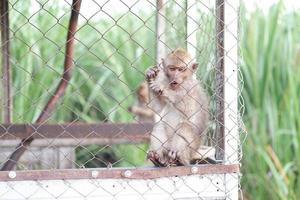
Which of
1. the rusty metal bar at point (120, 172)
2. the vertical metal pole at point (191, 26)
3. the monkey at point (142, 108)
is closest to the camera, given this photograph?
the rusty metal bar at point (120, 172)

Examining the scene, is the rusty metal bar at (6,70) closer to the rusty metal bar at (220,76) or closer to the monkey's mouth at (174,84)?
the monkey's mouth at (174,84)

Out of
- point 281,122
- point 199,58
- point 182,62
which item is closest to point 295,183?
point 281,122

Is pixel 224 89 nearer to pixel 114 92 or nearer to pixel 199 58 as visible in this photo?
pixel 199 58

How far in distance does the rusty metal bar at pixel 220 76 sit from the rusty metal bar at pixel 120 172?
0.36 feet

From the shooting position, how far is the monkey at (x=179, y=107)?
359cm

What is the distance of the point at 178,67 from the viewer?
3.74 m

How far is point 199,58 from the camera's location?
13.5ft

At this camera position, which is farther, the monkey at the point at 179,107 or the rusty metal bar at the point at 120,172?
the monkey at the point at 179,107

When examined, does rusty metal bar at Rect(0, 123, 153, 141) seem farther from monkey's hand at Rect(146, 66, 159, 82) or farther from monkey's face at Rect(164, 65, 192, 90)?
monkey's hand at Rect(146, 66, 159, 82)

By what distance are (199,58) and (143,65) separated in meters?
3.38

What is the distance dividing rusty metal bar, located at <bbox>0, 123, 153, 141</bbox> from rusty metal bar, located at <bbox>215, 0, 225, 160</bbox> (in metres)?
1.14

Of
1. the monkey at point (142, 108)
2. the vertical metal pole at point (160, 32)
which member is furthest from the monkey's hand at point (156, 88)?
the monkey at point (142, 108)

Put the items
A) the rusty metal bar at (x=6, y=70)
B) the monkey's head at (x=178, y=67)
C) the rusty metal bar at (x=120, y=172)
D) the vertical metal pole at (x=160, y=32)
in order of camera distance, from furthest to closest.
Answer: the vertical metal pole at (x=160, y=32), the rusty metal bar at (x=6, y=70), the monkey's head at (x=178, y=67), the rusty metal bar at (x=120, y=172)

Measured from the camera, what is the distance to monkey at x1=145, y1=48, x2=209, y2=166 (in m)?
3.59
